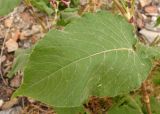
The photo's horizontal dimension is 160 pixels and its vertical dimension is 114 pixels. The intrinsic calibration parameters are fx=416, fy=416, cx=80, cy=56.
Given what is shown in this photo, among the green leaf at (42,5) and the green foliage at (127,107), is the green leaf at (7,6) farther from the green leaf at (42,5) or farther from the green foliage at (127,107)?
the green foliage at (127,107)

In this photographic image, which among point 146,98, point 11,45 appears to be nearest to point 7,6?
point 146,98

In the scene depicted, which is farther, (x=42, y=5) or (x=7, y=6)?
(x=42, y=5)

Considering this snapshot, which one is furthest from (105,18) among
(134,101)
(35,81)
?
(134,101)

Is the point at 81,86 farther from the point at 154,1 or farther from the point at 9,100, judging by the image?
the point at 154,1

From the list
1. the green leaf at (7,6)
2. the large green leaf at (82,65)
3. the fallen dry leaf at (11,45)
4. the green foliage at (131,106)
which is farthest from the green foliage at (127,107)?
the fallen dry leaf at (11,45)

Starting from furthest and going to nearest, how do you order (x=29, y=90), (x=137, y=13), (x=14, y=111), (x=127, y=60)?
(x=137, y=13)
(x=14, y=111)
(x=127, y=60)
(x=29, y=90)

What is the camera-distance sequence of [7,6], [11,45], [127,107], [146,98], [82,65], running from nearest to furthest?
1. [82,65]
2. [7,6]
3. [146,98]
4. [127,107]
5. [11,45]

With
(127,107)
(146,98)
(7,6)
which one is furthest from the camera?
(127,107)

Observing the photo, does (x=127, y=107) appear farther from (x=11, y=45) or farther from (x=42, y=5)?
(x=11, y=45)

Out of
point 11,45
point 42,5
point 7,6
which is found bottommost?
point 11,45
